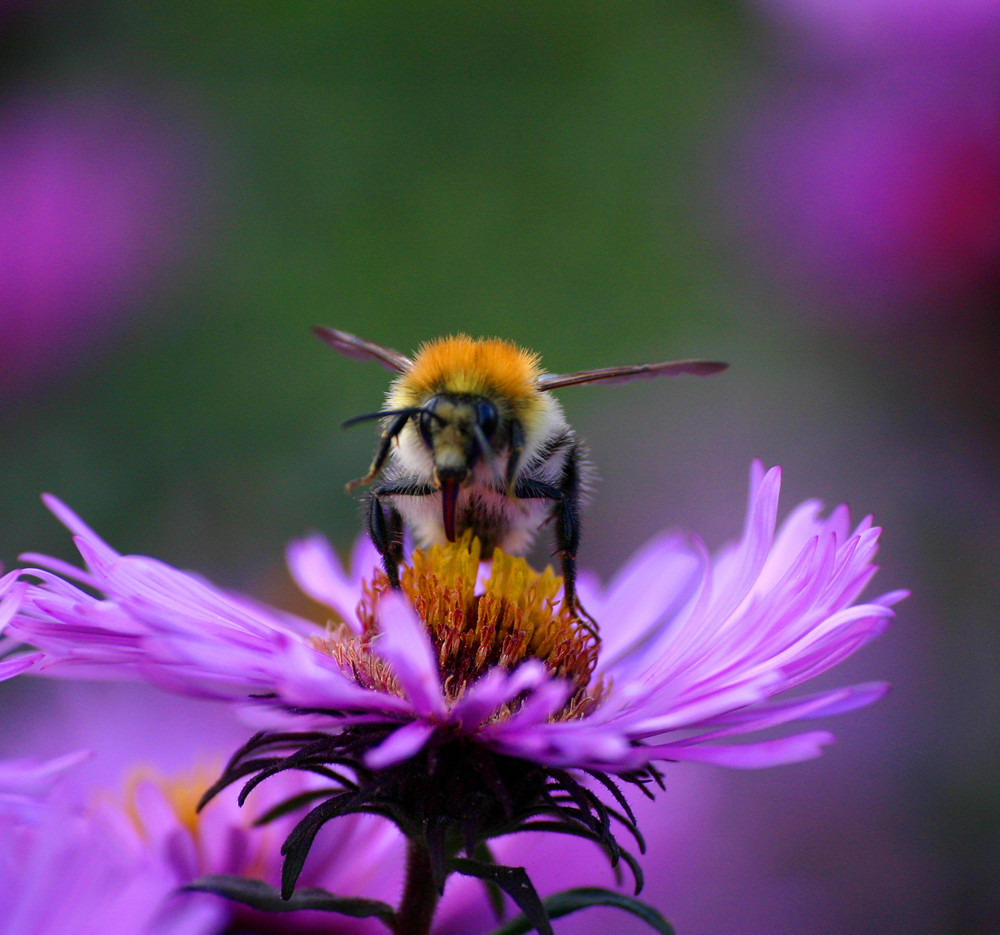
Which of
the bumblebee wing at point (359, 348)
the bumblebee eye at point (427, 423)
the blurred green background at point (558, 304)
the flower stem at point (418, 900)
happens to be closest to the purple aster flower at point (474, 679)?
the flower stem at point (418, 900)

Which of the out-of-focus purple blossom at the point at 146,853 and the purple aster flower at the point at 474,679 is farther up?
the purple aster flower at the point at 474,679

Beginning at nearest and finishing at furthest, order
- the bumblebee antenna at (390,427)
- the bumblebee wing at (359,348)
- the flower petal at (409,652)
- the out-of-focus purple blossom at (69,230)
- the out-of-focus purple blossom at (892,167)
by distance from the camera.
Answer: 1. the flower petal at (409,652)
2. the bumblebee antenna at (390,427)
3. the bumblebee wing at (359,348)
4. the out-of-focus purple blossom at (892,167)
5. the out-of-focus purple blossom at (69,230)

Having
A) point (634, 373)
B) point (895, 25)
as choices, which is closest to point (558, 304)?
point (895, 25)

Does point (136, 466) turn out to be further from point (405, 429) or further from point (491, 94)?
point (491, 94)

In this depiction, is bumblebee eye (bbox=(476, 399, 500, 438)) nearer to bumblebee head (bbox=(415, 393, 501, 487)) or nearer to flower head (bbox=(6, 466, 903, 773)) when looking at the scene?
bumblebee head (bbox=(415, 393, 501, 487))

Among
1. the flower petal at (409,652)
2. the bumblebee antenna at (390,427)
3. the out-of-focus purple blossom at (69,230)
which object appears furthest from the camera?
the out-of-focus purple blossom at (69,230)

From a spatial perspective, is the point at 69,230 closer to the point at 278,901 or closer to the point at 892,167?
the point at 892,167

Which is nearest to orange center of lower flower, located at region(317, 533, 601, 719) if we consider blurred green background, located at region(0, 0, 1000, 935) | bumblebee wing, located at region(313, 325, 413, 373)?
bumblebee wing, located at region(313, 325, 413, 373)

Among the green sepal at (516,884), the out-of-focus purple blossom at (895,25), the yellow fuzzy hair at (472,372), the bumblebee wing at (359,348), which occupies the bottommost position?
the green sepal at (516,884)

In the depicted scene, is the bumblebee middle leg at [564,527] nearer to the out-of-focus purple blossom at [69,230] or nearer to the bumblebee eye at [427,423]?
the bumblebee eye at [427,423]
